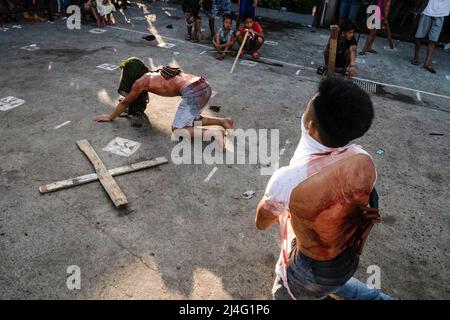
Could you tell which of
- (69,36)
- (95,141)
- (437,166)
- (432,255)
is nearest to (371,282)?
(432,255)

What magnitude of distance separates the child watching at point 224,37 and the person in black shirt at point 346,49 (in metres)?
2.68

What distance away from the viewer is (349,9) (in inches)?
471

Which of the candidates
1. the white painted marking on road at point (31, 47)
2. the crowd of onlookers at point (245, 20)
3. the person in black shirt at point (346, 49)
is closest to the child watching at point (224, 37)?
the crowd of onlookers at point (245, 20)

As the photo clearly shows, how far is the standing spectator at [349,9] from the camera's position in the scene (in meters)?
11.7

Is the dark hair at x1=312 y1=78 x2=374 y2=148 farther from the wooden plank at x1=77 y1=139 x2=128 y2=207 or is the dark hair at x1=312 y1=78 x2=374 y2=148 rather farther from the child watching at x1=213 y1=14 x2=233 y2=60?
the child watching at x1=213 y1=14 x2=233 y2=60

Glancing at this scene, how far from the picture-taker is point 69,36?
30.7 ft

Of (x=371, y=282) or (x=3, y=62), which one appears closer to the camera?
(x=371, y=282)

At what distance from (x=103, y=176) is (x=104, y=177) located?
0.03 metres

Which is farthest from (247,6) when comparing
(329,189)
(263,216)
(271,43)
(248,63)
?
(329,189)

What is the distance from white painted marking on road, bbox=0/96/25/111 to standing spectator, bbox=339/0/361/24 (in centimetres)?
1087

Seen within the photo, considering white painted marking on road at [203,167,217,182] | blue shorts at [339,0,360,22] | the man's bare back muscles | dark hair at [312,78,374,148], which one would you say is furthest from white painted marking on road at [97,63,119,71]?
blue shorts at [339,0,360,22]

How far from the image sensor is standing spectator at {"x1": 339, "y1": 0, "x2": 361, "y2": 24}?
38.5 ft

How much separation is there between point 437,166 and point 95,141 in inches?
206
